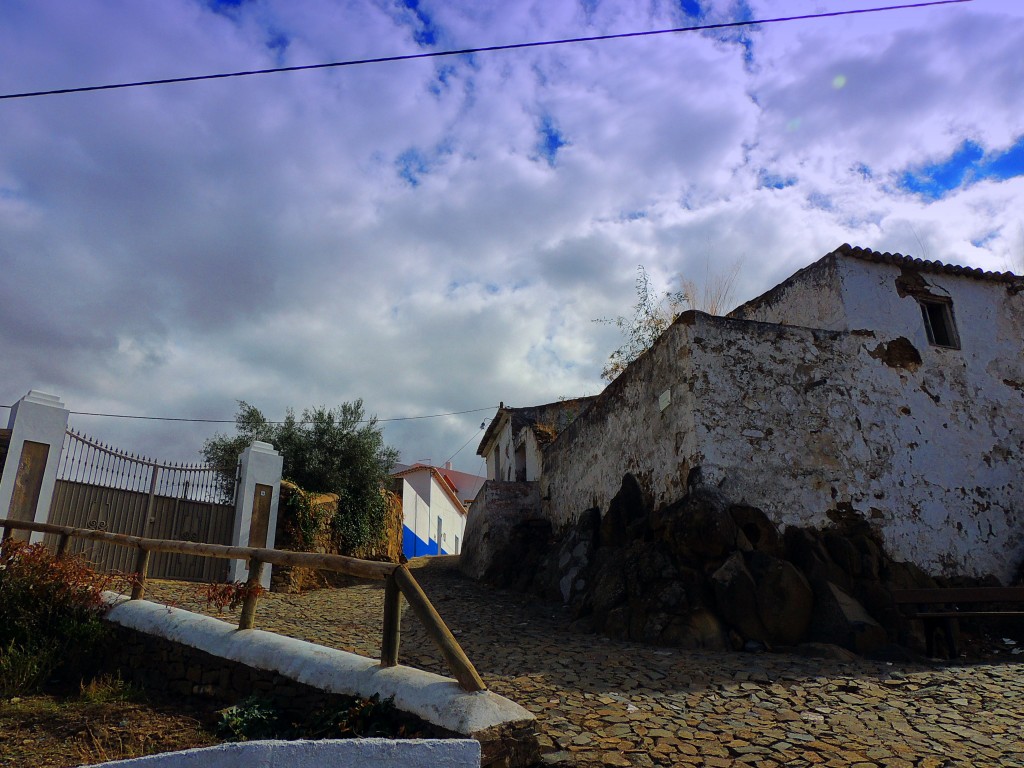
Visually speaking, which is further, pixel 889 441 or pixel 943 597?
pixel 889 441

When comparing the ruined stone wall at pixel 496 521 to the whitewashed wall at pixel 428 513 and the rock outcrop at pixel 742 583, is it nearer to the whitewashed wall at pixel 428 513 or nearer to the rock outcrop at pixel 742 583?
the rock outcrop at pixel 742 583

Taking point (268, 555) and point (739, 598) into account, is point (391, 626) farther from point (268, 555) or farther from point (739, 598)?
point (739, 598)

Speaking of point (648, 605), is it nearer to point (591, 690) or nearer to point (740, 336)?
point (591, 690)

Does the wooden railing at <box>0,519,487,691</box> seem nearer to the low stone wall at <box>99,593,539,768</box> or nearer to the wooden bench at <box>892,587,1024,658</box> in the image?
the low stone wall at <box>99,593,539,768</box>

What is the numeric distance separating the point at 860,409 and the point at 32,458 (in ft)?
39.7

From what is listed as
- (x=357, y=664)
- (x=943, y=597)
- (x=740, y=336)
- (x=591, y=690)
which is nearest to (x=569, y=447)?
(x=740, y=336)

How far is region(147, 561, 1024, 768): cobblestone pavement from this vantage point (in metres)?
4.40

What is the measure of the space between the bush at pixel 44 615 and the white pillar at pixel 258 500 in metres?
4.58

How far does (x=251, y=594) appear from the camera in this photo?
19.5 feet

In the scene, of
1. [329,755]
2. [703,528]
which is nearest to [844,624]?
[703,528]

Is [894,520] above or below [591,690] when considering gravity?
above

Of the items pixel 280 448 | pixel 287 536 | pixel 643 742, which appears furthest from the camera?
pixel 280 448

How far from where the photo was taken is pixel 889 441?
400 inches

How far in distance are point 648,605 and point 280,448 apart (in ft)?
37.2
